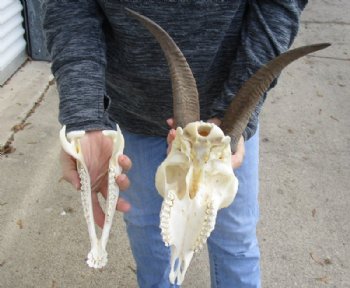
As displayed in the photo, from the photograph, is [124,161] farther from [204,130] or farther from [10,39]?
[10,39]

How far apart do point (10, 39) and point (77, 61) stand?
403 cm

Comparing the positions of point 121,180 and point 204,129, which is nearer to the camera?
point 204,129

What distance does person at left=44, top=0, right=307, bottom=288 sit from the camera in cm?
196

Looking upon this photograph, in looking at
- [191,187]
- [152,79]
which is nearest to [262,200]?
[152,79]

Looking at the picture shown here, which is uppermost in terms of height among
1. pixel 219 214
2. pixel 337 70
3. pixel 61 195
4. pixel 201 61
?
pixel 201 61

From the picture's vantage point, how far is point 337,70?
21.9 feet

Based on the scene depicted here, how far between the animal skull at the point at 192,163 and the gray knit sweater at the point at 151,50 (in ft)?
1.11

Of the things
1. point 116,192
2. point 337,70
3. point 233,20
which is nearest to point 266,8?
point 233,20

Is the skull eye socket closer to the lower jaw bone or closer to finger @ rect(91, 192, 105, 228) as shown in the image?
the lower jaw bone

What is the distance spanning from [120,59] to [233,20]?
0.50 m

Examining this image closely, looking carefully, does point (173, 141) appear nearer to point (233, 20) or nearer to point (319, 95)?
point (233, 20)

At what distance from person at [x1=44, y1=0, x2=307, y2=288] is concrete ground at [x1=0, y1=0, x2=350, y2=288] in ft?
3.14

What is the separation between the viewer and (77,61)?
1.98 m

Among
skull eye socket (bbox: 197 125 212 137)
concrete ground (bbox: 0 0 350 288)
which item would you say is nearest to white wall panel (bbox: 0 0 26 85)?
concrete ground (bbox: 0 0 350 288)
